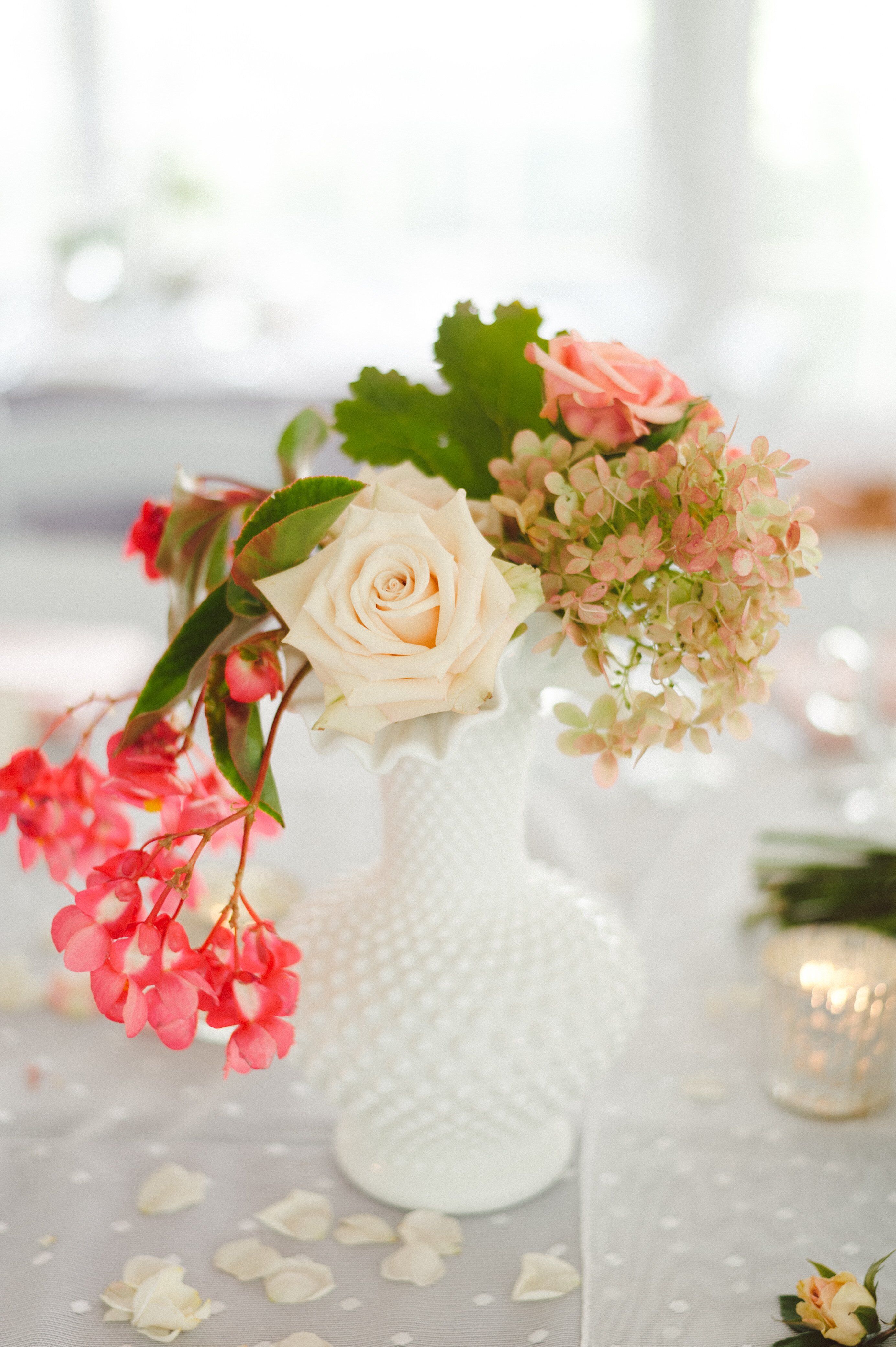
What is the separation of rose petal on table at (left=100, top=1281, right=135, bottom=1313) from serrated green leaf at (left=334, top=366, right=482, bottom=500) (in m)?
0.40

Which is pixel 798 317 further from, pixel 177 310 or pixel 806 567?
pixel 806 567

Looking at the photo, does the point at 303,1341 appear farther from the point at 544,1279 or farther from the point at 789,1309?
the point at 789,1309

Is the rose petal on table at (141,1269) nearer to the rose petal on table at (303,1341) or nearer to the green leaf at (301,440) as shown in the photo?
the rose petal on table at (303,1341)

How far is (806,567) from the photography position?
0.49m

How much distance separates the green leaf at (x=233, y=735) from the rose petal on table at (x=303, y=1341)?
23cm

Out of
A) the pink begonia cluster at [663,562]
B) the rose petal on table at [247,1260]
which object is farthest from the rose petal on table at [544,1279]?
the pink begonia cluster at [663,562]

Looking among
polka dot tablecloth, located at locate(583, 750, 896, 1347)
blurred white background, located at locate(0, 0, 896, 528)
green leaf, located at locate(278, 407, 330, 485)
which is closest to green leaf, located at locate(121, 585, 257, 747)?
green leaf, located at locate(278, 407, 330, 485)

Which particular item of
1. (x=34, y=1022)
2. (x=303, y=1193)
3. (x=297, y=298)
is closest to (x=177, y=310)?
(x=297, y=298)

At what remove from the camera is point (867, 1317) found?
0.49 metres

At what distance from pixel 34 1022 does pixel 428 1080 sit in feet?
1.07

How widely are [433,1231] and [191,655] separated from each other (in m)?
0.31

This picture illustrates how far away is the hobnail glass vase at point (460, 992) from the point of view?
0.56m

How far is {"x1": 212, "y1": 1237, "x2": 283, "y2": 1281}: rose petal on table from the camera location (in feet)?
1.81

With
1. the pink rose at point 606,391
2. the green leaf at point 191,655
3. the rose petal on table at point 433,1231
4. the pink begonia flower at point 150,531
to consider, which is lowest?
the rose petal on table at point 433,1231
